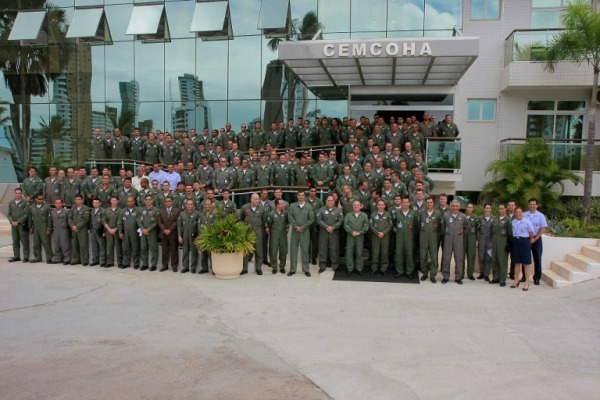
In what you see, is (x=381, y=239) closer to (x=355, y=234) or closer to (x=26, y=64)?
(x=355, y=234)

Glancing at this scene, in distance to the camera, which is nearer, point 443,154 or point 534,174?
point 443,154

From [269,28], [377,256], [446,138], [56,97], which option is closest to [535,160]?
[446,138]

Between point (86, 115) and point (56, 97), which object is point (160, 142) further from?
point (56, 97)

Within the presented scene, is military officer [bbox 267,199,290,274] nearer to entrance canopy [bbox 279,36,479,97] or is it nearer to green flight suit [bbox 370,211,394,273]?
green flight suit [bbox 370,211,394,273]

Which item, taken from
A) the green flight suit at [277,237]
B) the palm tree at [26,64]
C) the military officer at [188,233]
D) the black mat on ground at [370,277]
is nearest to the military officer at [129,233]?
the military officer at [188,233]

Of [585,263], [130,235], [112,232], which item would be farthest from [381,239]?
[112,232]

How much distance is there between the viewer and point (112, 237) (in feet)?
38.1

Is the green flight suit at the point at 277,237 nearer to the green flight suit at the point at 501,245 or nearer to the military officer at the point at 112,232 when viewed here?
the military officer at the point at 112,232

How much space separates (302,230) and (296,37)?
10965 mm

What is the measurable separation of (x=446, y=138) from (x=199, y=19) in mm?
11119

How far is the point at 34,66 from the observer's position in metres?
22.2

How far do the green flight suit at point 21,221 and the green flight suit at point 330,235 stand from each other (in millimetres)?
6876

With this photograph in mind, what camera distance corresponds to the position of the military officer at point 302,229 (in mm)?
10922

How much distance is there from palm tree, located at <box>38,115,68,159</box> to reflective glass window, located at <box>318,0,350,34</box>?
38.2 ft
